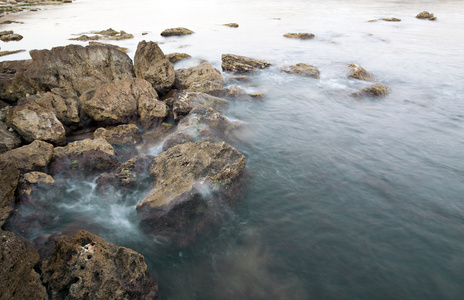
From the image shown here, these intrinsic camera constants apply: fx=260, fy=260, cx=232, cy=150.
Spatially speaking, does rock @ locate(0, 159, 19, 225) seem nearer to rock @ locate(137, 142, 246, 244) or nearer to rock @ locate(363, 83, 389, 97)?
rock @ locate(137, 142, 246, 244)

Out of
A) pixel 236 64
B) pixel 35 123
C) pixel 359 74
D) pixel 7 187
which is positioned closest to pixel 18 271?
pixel 7 187

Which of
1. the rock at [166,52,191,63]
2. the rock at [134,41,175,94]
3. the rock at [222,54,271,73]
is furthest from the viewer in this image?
the rock at [166,52,191,63]

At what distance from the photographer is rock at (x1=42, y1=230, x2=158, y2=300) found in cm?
433

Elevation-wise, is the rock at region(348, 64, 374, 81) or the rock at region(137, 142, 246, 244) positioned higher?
the rock at region(348, 64, 374, 81)

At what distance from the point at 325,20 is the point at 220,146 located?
41.0 metres

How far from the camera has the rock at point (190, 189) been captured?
6.33m

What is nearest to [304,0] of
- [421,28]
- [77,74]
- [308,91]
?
[421,28]

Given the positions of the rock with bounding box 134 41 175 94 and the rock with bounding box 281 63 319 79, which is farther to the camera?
the rock with bounding box 281 63 319 79

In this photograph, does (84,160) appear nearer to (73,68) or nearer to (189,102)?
(189,102)

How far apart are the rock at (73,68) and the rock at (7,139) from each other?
10.8 feet

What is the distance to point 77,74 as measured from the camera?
1259cm

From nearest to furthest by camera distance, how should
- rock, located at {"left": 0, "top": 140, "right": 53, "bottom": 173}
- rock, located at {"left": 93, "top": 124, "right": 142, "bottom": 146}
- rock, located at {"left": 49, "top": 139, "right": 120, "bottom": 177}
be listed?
rock, located at {"left": 0, "top": 140, "right": 53, "bottom": 173}
rock, located at {"left": 49, "top": 139, "right": 120, "bottom": 177}
rock, located at {"left": 93, "top": 124, "right": 142, "bottom": 146}

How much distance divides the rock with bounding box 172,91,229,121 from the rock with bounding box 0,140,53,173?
481 cm

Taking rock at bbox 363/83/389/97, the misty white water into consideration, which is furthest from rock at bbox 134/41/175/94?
rock at bbox 363/83/389/97
